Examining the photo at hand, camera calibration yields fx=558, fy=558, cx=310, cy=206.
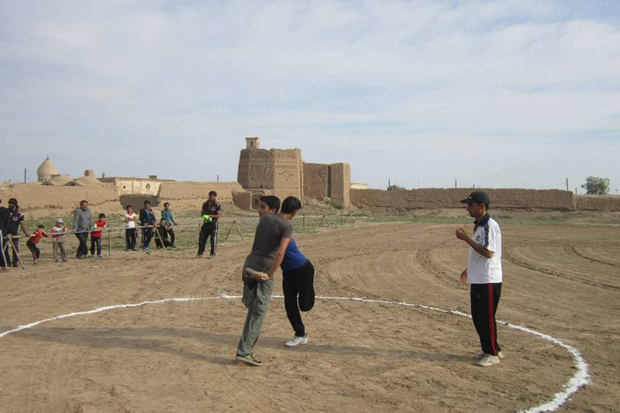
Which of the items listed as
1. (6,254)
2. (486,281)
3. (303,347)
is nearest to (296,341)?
(303,347)

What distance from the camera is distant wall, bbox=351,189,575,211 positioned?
3962 cm

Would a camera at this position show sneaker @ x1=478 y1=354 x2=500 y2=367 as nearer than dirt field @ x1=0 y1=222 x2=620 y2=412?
No

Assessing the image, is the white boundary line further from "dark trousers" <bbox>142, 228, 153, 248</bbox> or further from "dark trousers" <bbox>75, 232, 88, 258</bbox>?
"dark trousers" <bbox>142, 228, 153, 248</bbox>

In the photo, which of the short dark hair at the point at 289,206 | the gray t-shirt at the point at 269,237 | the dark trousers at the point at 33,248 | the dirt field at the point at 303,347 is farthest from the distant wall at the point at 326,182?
the gray t-shirt at the point at 269,237

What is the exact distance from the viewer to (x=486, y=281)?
231 inches

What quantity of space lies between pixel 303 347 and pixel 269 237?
140cm

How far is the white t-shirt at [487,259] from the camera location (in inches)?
230

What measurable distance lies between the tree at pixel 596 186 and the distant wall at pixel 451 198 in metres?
37.6

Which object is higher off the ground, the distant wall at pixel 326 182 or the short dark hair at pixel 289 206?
the distant wall at pixel 326 182

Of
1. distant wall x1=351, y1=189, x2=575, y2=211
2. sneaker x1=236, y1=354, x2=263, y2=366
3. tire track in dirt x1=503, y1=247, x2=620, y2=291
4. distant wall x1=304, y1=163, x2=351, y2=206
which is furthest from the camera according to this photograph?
distant wall x1=304, y1=163, x2=351, y2=206

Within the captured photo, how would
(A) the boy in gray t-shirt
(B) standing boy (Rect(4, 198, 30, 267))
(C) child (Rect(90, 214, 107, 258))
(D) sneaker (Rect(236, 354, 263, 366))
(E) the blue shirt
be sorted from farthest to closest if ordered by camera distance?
(C) child (Rect(90, 214, 107, 258)), (B) standing boy (Rect(4, 198, 30, 267)), (E) the blue shirt, (A) the boy in gray t-shirt, (D) sneaker (Rect(236, 354, 263, 366))

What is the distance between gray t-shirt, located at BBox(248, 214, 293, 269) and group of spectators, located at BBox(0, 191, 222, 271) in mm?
8297

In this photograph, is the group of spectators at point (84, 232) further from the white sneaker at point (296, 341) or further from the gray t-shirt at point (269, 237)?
the gray t-shirt at point (269, 237)

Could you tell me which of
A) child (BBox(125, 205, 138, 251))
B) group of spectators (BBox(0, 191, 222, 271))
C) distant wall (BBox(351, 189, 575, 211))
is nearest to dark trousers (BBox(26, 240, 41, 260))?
group of spectators (BBox(0, 191, 222, 271))
